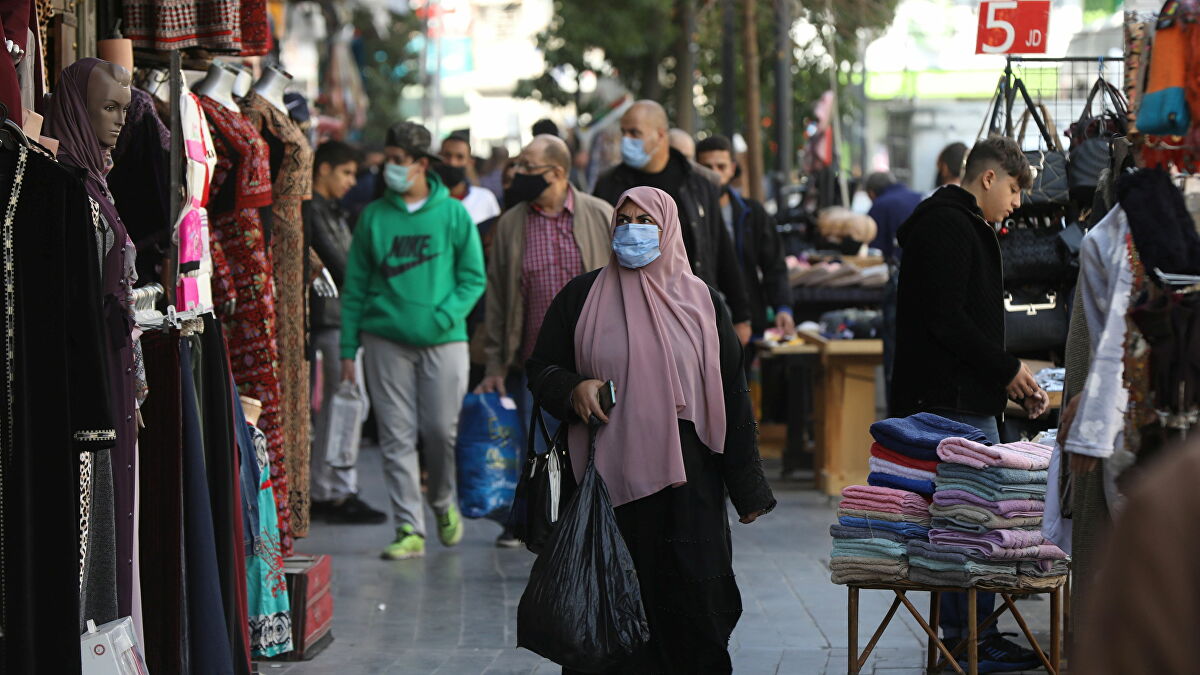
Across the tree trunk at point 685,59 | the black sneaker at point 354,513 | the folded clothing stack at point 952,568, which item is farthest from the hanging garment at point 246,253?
the tree trunk at point 685,59

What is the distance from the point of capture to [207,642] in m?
5.73

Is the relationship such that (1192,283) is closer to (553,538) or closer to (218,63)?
(553,538)

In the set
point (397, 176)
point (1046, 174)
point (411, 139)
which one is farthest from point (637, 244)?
point (411, 139)

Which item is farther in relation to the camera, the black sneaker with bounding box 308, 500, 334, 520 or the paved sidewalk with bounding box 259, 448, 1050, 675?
the black sneaker with bounding box 308, 500, 334, 520

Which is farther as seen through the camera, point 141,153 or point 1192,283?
point 141,153

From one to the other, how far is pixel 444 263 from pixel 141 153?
11.3 feet

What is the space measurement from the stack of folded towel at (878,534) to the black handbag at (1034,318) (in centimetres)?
170

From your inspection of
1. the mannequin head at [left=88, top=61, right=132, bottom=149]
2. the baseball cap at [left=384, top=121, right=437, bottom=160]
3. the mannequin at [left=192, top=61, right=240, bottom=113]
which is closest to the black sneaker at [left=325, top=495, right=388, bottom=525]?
the baseball cap at [left=384, top=121, right=437, bottom=160]

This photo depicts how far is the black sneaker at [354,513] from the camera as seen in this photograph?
35.7 ft

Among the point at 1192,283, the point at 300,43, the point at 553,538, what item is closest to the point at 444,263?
the point at 553,538

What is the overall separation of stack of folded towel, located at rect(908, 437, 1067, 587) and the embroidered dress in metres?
2.51

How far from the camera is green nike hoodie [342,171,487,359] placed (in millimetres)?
9164

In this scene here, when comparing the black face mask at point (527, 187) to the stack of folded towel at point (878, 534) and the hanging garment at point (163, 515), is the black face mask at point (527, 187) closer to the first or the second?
the stack of folded towel at point (878, 534)

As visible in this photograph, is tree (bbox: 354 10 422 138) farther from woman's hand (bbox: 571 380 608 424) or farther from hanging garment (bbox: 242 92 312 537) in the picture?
woman's hand (bbox: 571 380 608 424)
